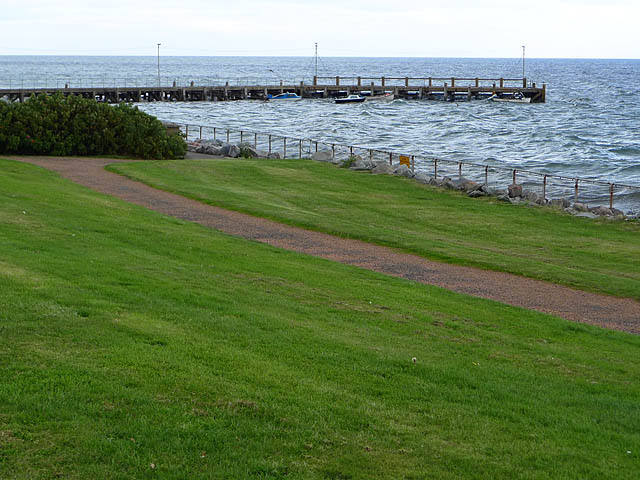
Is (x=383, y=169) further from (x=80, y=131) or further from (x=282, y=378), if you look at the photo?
(x=282, y=378)

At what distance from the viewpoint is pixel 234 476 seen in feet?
18.7

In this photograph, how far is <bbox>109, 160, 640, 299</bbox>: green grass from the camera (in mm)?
17859

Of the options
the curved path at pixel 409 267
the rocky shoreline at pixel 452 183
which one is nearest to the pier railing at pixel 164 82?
the rocky shoreline at pixel 452 183

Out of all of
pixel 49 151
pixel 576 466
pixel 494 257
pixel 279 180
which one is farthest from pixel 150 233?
pixel 49 151

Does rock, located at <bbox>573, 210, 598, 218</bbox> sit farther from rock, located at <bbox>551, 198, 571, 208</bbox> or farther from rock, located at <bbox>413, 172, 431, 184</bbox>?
rock, located at <bbox>413, 172, 431, 184</bbox>

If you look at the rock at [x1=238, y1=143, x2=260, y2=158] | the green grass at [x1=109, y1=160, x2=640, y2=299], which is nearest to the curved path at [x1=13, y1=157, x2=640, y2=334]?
the green grass at [x1=109, y1=160, x2=640, y2=299]

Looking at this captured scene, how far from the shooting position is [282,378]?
7.77 meters

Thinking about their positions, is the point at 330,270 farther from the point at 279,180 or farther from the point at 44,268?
the point at 279,180

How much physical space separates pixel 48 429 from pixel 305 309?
5380 mm

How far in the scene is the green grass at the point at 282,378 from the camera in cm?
606

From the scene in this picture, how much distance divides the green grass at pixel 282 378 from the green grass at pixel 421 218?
4821 millimetres

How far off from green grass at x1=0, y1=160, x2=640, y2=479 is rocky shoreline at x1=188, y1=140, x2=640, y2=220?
54.6 ft

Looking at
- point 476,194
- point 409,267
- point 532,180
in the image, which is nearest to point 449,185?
point 476,194

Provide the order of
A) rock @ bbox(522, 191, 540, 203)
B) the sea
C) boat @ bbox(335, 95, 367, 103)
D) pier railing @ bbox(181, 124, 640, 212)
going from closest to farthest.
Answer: rock @ bbox(522, 191, 540, 203)
pier railing @ bbox(181, 124, 640, 212)
the sea
boat @ bbox(335, 95, 367, 103)
